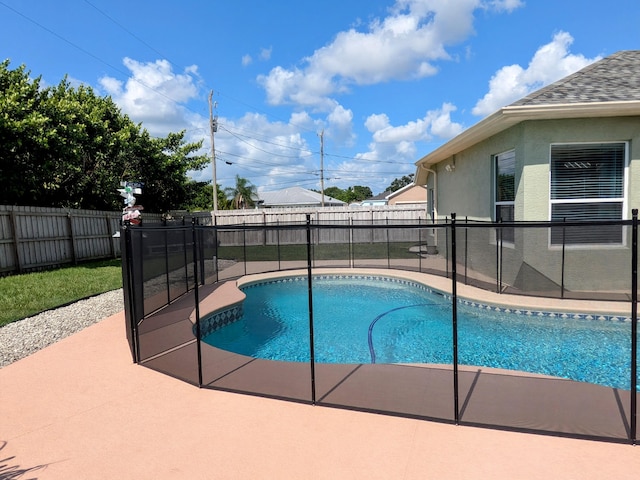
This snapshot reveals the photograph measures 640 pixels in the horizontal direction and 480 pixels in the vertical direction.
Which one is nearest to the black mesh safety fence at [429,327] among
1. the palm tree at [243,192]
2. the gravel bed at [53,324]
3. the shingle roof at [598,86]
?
the gravel bed at [53,324]

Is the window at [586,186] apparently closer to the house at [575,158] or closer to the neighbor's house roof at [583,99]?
the house at [575,158]

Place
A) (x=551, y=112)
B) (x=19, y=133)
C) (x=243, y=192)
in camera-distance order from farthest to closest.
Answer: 1. (x=243, y=192)
2. (x=19, y=133)
3. (x=551, y=112)

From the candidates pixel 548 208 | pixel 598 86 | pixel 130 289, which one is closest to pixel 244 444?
pixel 130 289

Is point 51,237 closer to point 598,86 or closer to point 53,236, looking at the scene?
point 53,236

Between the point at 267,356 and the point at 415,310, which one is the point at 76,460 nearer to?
the point at 267,356

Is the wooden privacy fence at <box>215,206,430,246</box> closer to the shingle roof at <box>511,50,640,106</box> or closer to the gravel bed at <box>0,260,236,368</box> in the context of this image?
the shingle roof at <box>511,50,640,106</box>

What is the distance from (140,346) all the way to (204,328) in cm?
170

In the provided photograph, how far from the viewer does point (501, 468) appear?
8.69ft

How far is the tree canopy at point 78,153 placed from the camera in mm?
11258

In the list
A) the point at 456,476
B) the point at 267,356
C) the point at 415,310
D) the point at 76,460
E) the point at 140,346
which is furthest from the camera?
the point at 415,310

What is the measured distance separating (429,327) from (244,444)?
5.44 meters

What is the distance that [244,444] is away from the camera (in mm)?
3059

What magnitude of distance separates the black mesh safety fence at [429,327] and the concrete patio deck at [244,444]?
0.25 m

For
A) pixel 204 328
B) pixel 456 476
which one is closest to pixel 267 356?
pixel 204 328
